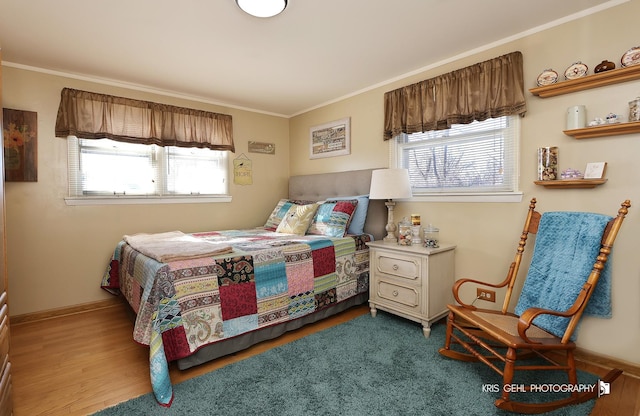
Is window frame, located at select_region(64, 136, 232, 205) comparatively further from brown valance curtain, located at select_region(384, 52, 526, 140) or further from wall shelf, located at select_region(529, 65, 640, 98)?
wall shelf, located at select_region(529, 65, 640, 98)

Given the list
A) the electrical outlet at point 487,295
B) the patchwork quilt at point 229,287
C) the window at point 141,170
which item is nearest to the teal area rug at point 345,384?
the patchwork quilt at point 229,287

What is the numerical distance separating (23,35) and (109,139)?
1057mm

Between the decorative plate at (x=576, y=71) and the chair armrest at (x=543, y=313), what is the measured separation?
1383 millimetres

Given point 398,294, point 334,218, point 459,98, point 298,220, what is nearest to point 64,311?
point 298,220

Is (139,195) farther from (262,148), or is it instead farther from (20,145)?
(262,148)

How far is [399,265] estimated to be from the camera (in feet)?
8.91

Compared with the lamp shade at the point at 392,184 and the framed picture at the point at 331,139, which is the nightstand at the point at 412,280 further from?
the framed picture at the point at 331,139

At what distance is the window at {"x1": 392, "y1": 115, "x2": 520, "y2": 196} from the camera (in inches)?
101

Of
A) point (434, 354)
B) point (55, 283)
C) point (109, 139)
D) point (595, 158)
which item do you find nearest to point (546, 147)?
point (595, 158)

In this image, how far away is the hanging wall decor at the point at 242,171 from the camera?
4200 mm

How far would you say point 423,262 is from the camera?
8.35ft

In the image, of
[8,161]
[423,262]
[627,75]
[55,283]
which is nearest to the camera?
[627,75]

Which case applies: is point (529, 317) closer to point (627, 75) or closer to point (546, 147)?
point (546, 147)

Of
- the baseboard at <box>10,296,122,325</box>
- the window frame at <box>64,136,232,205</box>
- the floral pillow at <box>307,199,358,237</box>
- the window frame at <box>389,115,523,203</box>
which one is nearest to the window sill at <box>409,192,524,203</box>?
the window frame at <box>389,115,523,203</box>
